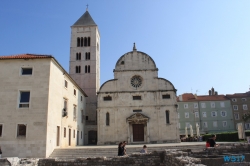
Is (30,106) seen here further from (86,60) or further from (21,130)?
(86,60)

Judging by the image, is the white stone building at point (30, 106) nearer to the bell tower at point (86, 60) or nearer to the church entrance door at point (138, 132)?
the church entrance door at point (138, 132)

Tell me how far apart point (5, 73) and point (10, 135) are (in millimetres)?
5987

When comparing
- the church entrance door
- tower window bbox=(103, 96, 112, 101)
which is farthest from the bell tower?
the church entrance door

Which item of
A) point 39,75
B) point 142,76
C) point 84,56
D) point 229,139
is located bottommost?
point 229,139

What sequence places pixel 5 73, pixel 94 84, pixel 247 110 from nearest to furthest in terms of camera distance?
1. pixel 5 73
2. pixel 94 84
3. pixel 247 110

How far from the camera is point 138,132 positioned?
33.8 meters

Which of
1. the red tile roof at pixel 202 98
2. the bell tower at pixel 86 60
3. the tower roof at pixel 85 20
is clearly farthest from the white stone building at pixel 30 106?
the red tile roof at pixel 202 98

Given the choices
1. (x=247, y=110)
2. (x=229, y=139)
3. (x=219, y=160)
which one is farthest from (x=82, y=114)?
(x=247, y=110)

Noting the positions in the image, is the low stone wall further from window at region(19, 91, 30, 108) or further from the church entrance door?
the church entrance door

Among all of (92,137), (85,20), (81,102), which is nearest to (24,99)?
(81,102)

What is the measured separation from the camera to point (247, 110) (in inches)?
2186

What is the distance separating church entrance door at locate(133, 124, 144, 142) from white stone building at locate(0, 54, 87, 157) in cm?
1303

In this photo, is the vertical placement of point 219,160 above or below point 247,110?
below

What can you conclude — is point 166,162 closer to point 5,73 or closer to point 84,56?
point 5,73
